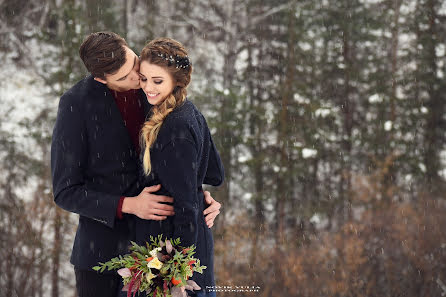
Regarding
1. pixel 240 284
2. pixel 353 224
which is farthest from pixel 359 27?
pixel 240 284

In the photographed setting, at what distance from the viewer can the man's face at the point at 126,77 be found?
7.48 ft

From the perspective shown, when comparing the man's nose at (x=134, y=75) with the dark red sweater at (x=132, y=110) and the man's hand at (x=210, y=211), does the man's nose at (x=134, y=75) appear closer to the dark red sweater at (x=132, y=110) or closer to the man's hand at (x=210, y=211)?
the dark red sweater at (x=132, y=110)

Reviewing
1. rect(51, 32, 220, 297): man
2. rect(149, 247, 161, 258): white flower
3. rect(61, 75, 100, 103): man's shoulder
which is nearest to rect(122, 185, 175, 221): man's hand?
rect(51, 32, 220, 297): man

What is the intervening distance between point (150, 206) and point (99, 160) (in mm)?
335

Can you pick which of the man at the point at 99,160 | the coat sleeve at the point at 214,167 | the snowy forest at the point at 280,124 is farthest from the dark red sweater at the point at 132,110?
the snowy forest at the point at 280,124

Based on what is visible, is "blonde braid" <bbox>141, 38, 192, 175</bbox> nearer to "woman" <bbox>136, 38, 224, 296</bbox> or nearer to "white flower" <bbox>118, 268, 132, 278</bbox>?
"woman" <bbox>136, 38, 224, 296</bbox>

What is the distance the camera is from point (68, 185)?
7.29ft

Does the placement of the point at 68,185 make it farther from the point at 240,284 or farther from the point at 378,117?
the point at 378,117

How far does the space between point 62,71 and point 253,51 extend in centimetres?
425

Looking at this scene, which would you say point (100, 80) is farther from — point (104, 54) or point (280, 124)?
point (280, 124)

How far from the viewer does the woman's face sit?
7.28ft

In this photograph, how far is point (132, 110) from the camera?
7.85 feet

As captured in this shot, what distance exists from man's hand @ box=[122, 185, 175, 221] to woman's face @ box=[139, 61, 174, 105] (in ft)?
1.21

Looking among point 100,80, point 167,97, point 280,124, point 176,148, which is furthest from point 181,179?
point 280,124
